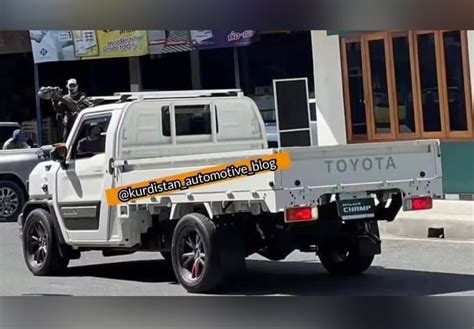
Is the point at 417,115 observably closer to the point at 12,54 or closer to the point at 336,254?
the point at 336,254

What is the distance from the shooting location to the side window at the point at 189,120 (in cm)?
1021

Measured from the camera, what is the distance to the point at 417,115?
607 inches

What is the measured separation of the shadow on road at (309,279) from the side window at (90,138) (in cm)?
153

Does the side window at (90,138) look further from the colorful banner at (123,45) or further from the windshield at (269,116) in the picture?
the colorful banner at (123,45)

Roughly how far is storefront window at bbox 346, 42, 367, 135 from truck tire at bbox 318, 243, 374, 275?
21.8 feet

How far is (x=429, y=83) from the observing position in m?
15.3

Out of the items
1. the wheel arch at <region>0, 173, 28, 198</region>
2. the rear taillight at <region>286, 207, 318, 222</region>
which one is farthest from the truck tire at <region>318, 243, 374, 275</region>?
the wheel arch at <region>0, 173, 28, 198</region>

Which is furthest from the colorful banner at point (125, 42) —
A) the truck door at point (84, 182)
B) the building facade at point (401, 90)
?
the truck door at point (84, 182)

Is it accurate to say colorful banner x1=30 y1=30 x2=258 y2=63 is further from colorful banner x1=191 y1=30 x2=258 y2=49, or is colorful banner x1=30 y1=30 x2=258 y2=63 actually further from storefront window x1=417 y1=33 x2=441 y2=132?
storefront window x1=417 y1=33 x2=441 y2=132

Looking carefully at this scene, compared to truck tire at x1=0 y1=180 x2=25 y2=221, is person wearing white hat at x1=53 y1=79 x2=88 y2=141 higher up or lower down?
higher up

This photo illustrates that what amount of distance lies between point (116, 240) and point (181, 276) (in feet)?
3.41

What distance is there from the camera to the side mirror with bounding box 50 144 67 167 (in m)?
10.4

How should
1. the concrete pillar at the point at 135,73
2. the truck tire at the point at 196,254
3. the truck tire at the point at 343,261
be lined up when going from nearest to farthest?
the truck tire at the point at 196,254 < the truck tire at the point at 343,261 < the concrete pillar at the point at 135,73

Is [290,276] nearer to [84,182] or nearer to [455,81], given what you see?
[84,182]
